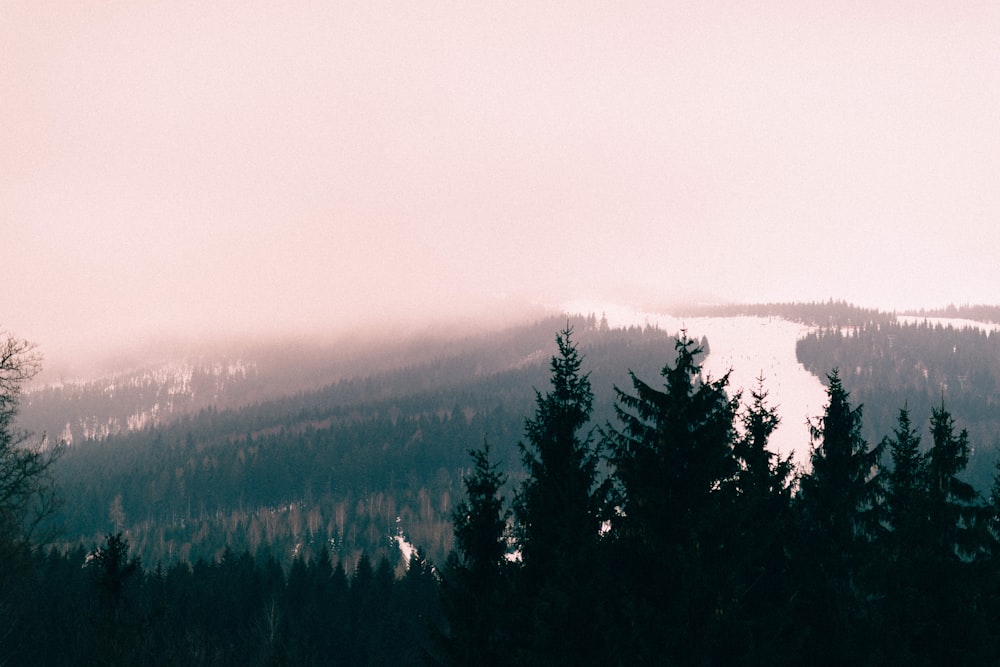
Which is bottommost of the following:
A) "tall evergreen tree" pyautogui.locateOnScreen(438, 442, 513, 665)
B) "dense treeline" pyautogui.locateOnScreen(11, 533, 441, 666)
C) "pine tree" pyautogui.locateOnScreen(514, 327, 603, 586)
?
"dense treeline" pyautogui.locateOnScreen(11, 533, 441, 666)

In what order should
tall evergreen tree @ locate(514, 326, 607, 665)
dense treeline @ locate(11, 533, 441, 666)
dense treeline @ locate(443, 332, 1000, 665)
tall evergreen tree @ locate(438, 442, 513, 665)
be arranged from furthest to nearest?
dense treeline @ locate(11, 533, 441, 666) < tall evergreen tree @ locate(438, 442, 513, 665) < tall evergreen tree @ locate(514, 326, 607, 665) < dense treeline @ locate(443, 332, 1000, 665)

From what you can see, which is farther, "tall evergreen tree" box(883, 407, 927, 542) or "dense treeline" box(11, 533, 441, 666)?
"dense treeline" box(11, 533, 441, 666)

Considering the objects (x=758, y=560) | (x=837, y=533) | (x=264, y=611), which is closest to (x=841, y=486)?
(x=837, y=533)

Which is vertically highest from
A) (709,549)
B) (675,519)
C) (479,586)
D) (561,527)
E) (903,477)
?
(675,519)

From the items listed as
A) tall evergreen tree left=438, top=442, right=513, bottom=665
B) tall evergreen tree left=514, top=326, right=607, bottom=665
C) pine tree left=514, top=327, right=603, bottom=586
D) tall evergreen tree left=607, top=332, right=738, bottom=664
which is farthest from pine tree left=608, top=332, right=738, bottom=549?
tall evergreen tree left=438, top=442, right=513, bottom=665

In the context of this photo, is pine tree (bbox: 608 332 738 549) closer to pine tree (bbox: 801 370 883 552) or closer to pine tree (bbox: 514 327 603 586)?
pine tree (bbox: 514 327 603 586)

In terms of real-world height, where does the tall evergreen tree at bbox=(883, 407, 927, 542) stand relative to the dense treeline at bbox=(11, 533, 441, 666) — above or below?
above

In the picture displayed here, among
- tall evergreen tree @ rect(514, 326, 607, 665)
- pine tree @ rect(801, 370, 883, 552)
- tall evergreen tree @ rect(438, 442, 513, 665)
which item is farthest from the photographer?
pine tree @ rect(801, 370, 883, 552)

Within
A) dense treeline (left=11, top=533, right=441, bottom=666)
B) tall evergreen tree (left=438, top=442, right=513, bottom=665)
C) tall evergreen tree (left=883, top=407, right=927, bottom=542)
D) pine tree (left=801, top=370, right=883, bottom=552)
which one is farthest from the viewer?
dense treeline (left=11, top=533, right=441, bottom=666)

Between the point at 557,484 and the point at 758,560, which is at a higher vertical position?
the point at 557,484

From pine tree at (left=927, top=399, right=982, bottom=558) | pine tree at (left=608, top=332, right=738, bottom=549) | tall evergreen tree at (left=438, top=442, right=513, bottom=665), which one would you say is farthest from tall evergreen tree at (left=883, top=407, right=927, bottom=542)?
tall evergreen tree at (left=438, top=442, right=513, bottom=665)

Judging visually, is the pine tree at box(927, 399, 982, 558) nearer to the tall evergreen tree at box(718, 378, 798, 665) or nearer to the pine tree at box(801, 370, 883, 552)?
the pine tree at box(801, 370, 883, 552)

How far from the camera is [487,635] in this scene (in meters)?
18.3

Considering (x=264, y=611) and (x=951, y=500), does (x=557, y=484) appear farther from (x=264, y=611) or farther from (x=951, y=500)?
(x=264, y=611)
